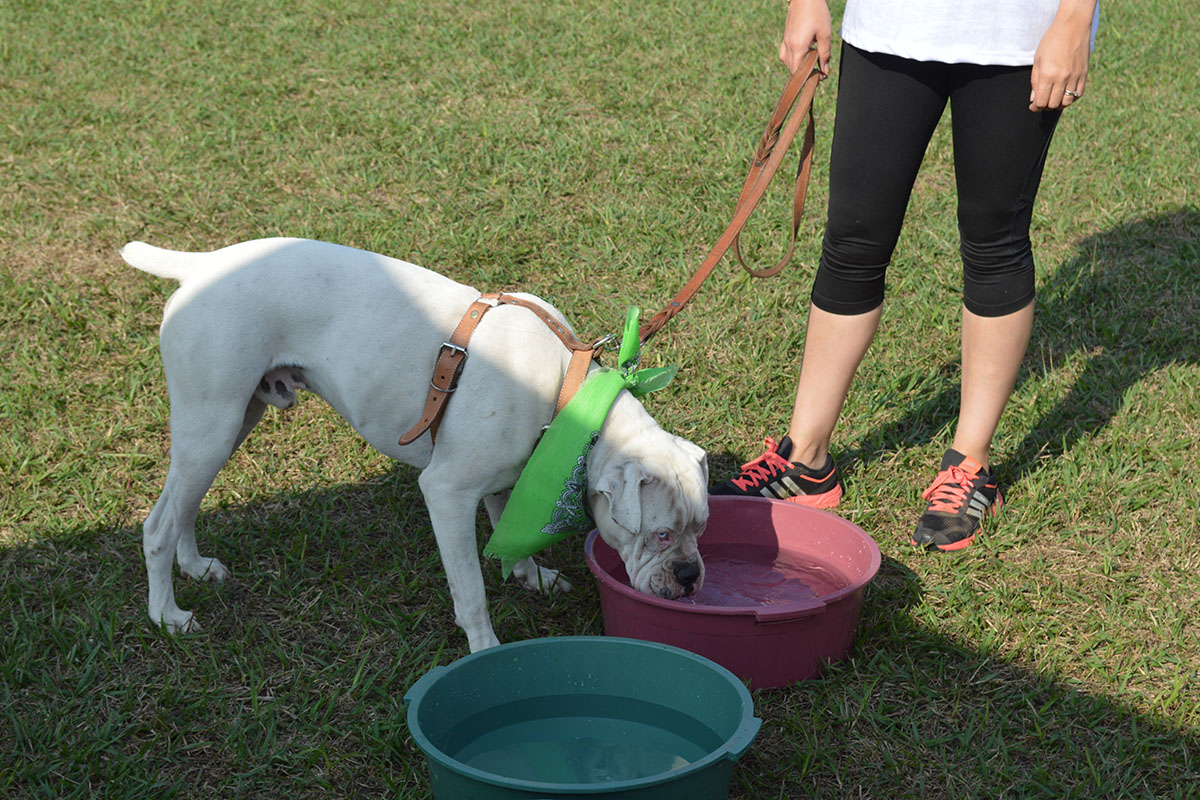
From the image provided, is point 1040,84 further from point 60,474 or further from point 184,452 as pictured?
point 60,474

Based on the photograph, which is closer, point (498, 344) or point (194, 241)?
point (498, 344)

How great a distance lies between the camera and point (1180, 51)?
9.90 metres

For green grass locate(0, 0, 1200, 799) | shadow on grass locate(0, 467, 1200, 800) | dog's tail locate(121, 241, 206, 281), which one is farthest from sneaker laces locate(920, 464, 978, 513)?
dog's tail locate(121, 241, 206, 281)

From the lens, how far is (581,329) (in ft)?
17.8

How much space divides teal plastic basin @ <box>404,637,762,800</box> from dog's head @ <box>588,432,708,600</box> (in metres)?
0.37

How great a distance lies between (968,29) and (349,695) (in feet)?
8.67

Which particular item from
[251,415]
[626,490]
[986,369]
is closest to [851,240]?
[986,369]

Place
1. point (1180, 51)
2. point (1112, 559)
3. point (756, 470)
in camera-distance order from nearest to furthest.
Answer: point (1112, 559) < point (756, 470) < point (1180, 51)

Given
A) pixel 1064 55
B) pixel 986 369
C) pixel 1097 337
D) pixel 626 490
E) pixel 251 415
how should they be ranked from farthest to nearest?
pixel 1097 337 → pixel 986 369 → pixel 251 415 → pixel 1064 55 → pixel 626 490

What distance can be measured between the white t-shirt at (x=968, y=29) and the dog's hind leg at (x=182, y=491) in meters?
2.30

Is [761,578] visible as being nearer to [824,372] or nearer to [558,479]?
[824,372]

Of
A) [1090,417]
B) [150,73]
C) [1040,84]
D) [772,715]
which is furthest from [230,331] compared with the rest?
[150,73]

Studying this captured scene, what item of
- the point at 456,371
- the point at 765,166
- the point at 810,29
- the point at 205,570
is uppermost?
the point at 810,29

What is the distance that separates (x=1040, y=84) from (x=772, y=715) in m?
1.95
